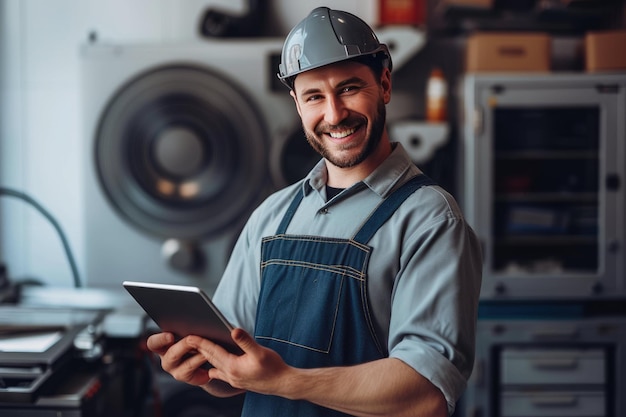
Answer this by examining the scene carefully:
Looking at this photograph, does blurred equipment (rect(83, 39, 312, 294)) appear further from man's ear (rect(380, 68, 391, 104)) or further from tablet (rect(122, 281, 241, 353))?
tablet (rect(122, 281, 241, 353))

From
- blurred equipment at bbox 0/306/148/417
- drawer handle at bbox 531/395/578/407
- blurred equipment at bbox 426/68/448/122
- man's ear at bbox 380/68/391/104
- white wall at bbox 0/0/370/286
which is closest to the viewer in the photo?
man's ear at bbox 380/68/391/104

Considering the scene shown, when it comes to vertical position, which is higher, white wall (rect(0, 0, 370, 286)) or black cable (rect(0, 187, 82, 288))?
white wall (rect(0, 0, 370, 286))

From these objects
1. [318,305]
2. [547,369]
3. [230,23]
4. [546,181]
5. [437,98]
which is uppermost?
[230,23]

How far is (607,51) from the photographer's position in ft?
10.6

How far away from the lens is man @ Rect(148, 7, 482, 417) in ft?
4.39

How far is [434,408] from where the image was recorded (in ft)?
4.43

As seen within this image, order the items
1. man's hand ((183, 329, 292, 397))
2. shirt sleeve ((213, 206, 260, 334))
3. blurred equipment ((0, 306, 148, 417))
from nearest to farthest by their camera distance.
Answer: man's hand ((183, 329, 292, 397)) < shirt sleeve ((213, 206, 260, 334)) < blurred equipment ((0, 306, 148, 417))

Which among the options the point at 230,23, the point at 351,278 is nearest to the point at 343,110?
the point at 351,278

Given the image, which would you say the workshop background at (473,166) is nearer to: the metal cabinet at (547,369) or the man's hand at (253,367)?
the metal cabinet at (547,369)

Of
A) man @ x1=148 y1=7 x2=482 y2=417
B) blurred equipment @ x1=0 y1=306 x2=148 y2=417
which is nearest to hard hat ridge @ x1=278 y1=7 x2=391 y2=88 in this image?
man @ x1=148 y1=7 x2=482 y2=417

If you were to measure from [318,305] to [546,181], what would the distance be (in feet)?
7.28

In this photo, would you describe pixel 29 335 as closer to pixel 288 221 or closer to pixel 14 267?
pixel 288 221

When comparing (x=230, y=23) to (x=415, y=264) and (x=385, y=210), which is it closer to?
(x=385, y=210)

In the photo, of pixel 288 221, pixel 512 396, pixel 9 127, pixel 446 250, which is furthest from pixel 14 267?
pixel 446 250
